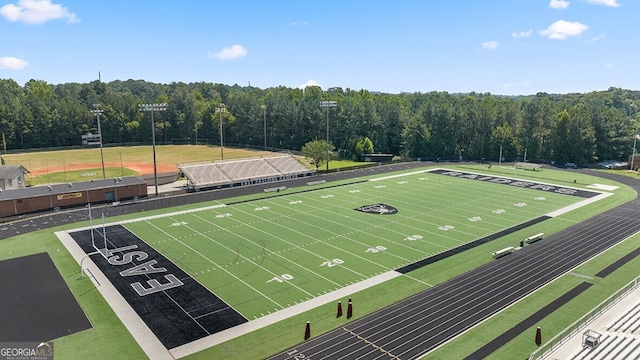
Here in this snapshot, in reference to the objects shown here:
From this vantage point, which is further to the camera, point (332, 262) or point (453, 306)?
point (332, 262)

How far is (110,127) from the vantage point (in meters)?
108

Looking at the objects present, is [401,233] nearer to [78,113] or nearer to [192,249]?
[192,249]

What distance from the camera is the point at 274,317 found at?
24.5 metres

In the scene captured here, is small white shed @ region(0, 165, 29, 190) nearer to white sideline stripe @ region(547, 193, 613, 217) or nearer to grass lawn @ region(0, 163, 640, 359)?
grass lawn @ region(0, 163, 640, 359)

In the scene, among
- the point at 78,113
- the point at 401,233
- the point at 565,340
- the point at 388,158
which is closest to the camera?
the point at 565,340

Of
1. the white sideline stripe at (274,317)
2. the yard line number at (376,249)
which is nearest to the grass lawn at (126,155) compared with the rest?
the yard line number at (376,249)

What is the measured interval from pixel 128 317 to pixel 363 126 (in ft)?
251

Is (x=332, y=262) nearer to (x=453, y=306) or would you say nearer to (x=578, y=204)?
(x=453, y=306)

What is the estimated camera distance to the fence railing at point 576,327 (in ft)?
67.7

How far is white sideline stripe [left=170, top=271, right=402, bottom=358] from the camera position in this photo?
71.3ft

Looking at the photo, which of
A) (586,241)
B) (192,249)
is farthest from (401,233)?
(192,249)

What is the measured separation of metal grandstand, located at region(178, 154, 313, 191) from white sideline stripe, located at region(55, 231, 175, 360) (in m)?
27.1

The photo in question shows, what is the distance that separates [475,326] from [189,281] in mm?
18190

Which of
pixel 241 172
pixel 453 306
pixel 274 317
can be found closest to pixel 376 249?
pixel 453 306
